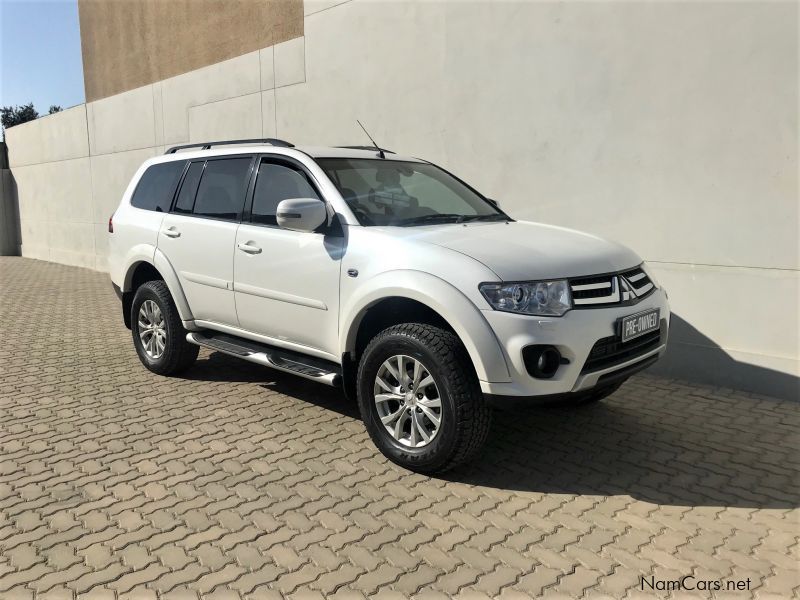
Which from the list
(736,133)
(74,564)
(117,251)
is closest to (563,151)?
(736,133)

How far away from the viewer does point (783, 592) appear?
8.93 feet

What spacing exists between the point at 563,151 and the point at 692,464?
3381mm

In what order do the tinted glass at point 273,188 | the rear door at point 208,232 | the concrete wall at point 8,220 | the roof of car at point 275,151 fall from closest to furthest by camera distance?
the tinted glass at point 273,188 → the roof of car at point 275,151 → the rear door at point 208,232 → the concrete wall at point 8,220

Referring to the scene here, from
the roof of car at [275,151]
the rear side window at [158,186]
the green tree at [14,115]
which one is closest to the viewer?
the roof of car at [275,151]

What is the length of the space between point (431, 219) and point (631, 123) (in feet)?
8.56

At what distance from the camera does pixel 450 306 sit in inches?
136

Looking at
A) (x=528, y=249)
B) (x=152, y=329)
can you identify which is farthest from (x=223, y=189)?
(x=528, y=249)

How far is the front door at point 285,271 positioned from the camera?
13.6 ft

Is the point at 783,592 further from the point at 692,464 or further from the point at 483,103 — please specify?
the point at 483,103

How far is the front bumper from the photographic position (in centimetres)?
332

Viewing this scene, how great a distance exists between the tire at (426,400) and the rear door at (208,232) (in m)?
1.55

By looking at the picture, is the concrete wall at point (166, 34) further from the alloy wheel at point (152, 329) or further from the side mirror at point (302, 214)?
the side mirror at point (302, 214)

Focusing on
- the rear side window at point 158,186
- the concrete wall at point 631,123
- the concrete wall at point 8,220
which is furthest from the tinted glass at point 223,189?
the concrete wall at point 8,220

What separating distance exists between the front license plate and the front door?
5.59 feet
